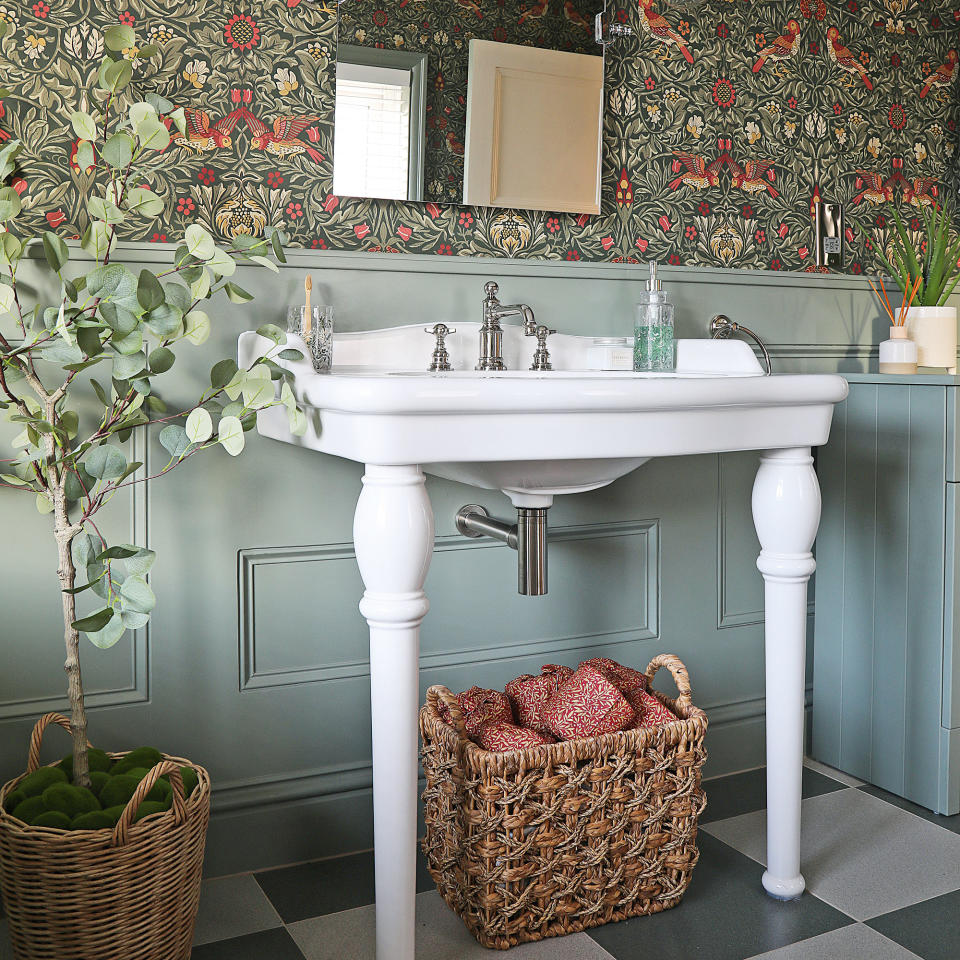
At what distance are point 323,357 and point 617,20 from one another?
Result: 97 cm

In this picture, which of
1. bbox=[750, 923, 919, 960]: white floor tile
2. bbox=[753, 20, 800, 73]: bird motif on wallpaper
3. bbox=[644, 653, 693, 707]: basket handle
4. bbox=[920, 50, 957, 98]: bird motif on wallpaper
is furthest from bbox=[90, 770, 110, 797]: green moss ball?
bbox=[920, 50, 957, 98]: bird motif on wallpaper

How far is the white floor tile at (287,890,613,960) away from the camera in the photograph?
1499 mm

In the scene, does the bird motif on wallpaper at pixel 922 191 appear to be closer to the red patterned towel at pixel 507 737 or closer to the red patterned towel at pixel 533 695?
the red patterned towel at pixel 533 695

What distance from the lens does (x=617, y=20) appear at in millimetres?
1970

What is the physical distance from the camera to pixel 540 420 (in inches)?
51.4

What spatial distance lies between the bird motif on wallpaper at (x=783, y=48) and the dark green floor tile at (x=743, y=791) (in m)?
1.56

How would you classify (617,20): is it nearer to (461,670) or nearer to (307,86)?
(307,86)

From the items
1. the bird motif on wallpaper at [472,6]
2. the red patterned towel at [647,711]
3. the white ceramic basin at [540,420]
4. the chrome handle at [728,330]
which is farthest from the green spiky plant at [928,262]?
the red patterned towel at [647,711]

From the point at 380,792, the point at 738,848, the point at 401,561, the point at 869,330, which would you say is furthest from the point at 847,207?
the point at 380,792

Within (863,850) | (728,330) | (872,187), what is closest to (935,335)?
(872,187)

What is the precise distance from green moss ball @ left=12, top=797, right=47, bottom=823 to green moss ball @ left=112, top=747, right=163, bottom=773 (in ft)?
0.43

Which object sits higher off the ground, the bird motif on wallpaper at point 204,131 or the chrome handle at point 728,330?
the bird motif on wallpaper at point 204,131

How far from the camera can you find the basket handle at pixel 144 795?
1.28m

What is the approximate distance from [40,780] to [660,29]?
1.80 m
